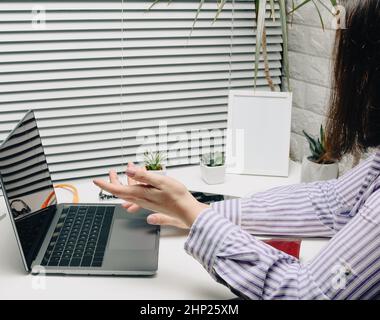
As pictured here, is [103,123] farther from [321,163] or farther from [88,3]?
[321,163]

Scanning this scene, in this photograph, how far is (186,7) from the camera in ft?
5.47

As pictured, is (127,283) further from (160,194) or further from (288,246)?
(288,246)

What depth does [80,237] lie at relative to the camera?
115cm

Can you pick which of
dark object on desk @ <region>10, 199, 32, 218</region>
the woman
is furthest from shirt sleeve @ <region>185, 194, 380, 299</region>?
dark object on desk @ <region>10, 199, 32, 218</region>

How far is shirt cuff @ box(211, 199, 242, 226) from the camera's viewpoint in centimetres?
127

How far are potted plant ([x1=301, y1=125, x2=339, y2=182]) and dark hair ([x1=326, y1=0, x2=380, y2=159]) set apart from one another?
1.35 feet

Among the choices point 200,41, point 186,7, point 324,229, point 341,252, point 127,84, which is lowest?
point 324,229

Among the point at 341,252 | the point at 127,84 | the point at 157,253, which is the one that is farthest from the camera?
the point at 127,84

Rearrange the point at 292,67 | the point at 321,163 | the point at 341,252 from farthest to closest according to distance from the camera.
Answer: the point at 292,67 < the point at 321,163 < the point at 341,252

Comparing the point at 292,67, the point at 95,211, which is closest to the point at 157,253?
the point at 95,211

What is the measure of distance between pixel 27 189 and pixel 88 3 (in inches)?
26.1

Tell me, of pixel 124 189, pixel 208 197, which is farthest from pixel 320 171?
pixel 124 189

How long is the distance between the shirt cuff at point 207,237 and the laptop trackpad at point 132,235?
0.52 ft

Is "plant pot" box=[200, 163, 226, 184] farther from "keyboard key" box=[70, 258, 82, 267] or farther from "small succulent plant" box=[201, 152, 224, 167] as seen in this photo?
"keyboard key" box=[70, 258, 82, 267]
